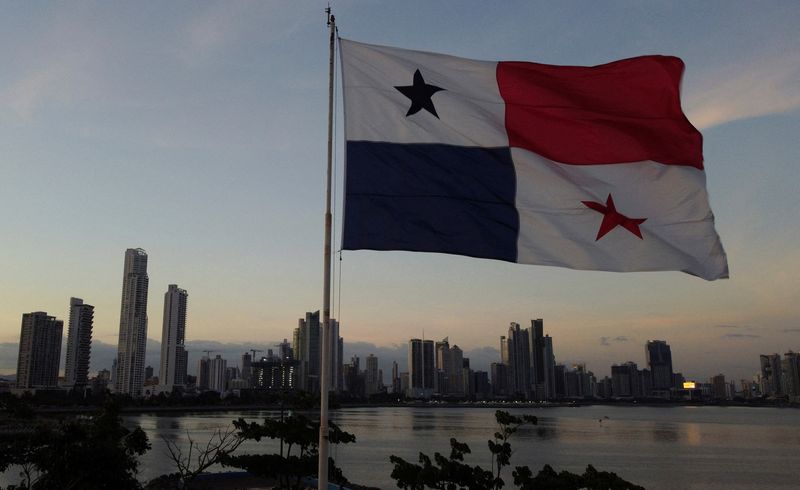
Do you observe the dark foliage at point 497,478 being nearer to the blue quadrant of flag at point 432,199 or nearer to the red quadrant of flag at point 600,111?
the red quadrant of flag at point 600,111

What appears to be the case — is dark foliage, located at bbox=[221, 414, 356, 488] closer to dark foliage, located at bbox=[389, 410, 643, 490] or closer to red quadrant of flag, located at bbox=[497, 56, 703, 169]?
dark foliage, located at bbox=[389, 410, 643, 490]

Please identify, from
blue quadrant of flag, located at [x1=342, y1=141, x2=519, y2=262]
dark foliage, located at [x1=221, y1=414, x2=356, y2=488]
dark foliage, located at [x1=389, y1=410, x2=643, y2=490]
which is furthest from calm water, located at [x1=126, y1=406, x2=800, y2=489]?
blue quadrant of flag, located at [x1=342, y1=141, x2=519, y2=262]

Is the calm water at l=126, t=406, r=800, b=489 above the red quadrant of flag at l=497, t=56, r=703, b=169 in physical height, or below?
below

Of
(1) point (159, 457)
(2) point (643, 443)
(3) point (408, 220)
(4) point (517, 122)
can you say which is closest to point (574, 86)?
(4) point (517, 122)

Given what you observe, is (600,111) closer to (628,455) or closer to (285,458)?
(285,458)

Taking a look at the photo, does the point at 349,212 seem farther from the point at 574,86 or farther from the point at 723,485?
the point at 723,485

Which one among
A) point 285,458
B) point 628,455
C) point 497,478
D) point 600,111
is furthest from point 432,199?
point 628,455
